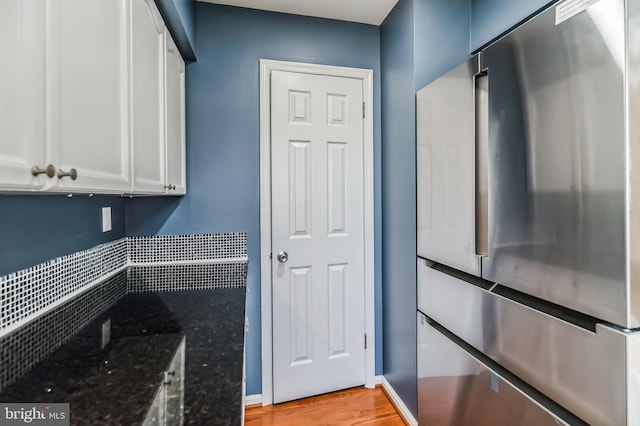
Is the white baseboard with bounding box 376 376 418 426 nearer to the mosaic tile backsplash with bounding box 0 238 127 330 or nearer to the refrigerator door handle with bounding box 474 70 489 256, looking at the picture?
the refrigerator door handle with bounding box 474 70 489 256

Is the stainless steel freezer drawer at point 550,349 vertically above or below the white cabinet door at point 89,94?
below

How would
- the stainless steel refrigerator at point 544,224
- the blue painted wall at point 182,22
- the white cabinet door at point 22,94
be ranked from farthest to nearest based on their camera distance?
the blue painted wall at point 182,22 → the stainless steel refrigerator at point 544,224 → the white cabinet door at point 22,94

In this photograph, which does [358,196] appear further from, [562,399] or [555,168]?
[562,399]

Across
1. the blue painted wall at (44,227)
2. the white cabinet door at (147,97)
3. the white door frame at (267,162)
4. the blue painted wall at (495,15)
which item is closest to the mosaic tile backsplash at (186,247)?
the white door frame at (267,162)

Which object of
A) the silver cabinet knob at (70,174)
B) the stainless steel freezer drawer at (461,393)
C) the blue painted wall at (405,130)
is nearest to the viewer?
the silver cabinet knob at (70,174)

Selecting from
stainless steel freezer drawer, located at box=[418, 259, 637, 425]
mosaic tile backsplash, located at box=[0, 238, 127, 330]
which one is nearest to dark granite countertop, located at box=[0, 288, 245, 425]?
mosaic tile backsplash, located at box=[0, 238, 127, 330]

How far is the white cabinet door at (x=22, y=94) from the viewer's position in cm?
57

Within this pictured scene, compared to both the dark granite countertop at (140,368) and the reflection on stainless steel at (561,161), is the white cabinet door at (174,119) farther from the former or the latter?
the reflection on stainless steel at (561,161)

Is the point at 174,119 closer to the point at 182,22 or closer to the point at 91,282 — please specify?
the point at 182,22

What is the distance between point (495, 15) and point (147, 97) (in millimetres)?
1777

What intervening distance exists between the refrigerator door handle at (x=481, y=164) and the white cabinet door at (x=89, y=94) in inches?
51.5

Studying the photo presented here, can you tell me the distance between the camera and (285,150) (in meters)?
2.06

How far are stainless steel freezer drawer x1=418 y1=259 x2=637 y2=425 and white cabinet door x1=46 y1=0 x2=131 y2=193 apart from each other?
1.38 meters

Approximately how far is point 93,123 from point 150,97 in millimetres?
505
